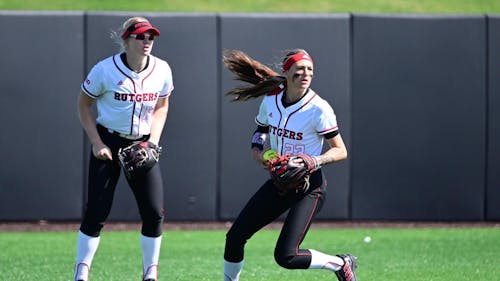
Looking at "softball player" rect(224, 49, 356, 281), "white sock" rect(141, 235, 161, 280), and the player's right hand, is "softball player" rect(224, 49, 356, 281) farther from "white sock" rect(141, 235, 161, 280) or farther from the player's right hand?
the player's right hand

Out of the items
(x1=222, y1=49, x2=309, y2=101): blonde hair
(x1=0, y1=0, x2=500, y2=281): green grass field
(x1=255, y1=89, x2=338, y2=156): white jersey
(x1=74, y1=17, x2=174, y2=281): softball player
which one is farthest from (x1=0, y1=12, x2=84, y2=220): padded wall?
(x1=255, y1=89, x2=338, y2=156): white jersey

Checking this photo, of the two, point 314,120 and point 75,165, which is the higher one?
point 314,120

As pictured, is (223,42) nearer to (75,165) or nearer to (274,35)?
(274,35)

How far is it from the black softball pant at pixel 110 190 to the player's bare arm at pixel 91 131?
121mm

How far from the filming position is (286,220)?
271 inches

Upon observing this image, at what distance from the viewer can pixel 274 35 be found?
498 inches

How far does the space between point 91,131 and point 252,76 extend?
1.31m

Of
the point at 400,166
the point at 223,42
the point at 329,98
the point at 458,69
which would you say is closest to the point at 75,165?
the point at 223,42

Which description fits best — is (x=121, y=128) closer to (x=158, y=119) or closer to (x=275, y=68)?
(x=158, y=119)

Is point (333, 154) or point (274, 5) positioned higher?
point (274, 5)

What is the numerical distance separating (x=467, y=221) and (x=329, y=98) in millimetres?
2506

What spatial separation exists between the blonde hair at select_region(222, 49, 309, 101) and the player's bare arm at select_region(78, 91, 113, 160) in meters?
1.03

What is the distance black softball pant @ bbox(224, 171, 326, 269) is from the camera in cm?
677

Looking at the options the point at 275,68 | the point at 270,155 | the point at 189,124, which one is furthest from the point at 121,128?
the point at 275,68
